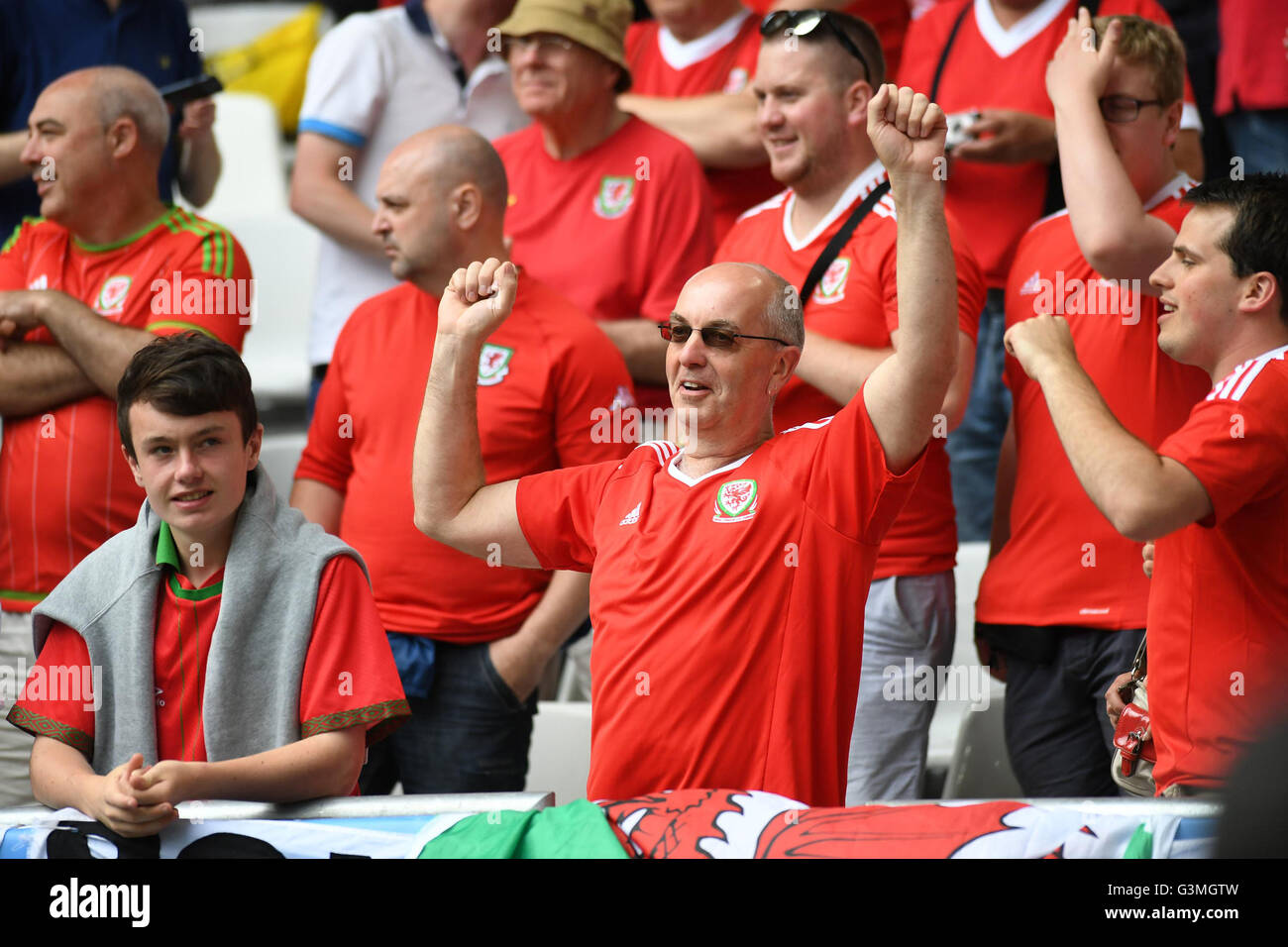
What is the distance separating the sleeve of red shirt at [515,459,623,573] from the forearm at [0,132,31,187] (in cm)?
207

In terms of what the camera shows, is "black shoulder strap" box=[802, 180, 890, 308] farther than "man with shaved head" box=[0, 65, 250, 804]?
No

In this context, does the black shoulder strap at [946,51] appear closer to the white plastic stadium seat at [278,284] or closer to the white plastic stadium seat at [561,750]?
the white plastic stadium seat at [561,750]

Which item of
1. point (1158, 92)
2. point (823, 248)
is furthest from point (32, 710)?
point (1158, 92)

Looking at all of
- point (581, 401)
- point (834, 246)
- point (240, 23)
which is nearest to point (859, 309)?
point (834, 246)

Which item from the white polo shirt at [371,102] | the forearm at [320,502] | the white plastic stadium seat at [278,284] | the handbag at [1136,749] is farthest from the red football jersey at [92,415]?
the white plastic stadium seat at [278,284]

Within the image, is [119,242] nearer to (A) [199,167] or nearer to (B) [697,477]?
(A) [199,167]

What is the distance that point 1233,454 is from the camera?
2.53 metres

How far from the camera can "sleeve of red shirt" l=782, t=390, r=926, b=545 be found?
2684 mm

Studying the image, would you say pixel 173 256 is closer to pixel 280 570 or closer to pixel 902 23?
pixel 280 570

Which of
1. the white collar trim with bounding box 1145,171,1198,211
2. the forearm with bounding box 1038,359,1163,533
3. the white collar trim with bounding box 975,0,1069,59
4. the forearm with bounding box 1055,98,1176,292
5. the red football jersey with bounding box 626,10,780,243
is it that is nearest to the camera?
the forearm with bounding box 1038,359,1163,533

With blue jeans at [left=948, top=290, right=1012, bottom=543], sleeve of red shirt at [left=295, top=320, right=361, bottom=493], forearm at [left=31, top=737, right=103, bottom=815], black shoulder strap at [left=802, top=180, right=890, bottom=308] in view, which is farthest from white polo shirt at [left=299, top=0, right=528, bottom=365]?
forearm at [left=31, top=737, right=103, bottom=815]

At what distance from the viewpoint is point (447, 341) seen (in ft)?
9.80

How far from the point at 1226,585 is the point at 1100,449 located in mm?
310

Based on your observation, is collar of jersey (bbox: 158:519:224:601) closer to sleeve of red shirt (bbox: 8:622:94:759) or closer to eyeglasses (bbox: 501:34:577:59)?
sleeve of red shirt (bbox: 8:622:94:759)
